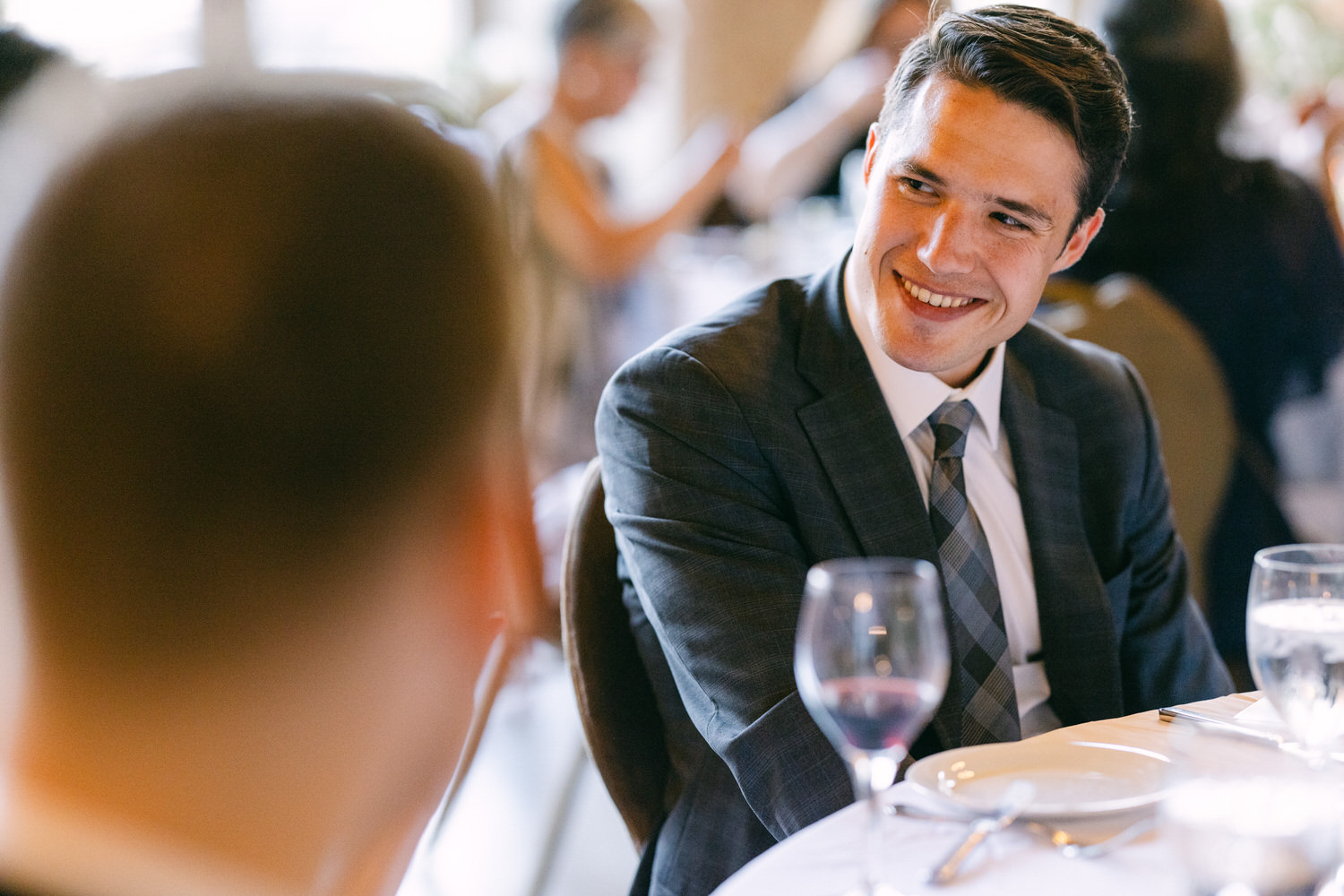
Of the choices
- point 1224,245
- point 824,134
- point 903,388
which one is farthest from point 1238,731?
point 824,134

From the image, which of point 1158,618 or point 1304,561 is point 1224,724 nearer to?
point 1304,561

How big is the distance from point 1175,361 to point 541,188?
2018 mm

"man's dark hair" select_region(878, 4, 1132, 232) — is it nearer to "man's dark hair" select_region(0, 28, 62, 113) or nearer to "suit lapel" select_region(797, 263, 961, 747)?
"suit lapel" select_region(797, 263, 961, 747)

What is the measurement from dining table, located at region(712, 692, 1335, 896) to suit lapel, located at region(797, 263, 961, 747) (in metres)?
0.33

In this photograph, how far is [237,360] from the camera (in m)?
0.60

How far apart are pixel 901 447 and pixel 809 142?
11.7 feet

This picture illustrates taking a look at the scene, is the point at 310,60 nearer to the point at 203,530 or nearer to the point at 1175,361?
the point at 203,530

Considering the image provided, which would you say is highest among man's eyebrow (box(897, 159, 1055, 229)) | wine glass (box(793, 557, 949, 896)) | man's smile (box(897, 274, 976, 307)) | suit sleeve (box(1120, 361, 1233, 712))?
man's eyebrow (box(897, 159, 1055, 229))

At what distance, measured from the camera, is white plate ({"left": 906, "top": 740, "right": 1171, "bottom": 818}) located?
2.75 feet

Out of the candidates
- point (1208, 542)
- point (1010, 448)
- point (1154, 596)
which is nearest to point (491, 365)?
point (1010, 448)

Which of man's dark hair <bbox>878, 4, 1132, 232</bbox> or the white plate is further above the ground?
man's dark hair <bbox>878, 4, 1132, 232</bbox>

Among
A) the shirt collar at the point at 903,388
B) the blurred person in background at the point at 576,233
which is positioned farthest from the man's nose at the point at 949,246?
the blurred person in background at the point at 576,233

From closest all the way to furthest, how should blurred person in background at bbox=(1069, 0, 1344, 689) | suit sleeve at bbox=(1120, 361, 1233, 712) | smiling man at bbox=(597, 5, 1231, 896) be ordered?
smiling man at bbox=(597, 5, 1231, 896) → suit sleeve at bbox=(1120, 361, 1233, 712) → blurred person in background at bbox=(1069, 0, 1344, 689)

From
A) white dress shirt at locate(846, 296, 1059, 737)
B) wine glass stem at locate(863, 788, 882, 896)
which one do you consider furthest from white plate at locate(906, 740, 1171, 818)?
white dress shirt at locate(846, 296, 1059, 737)
